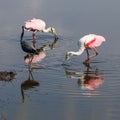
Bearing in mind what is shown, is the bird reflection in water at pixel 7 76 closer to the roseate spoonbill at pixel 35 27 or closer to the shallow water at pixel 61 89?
the shallow water at pixel 61 89

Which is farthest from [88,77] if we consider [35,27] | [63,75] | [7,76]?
[35,27]

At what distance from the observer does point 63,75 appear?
1180 cm

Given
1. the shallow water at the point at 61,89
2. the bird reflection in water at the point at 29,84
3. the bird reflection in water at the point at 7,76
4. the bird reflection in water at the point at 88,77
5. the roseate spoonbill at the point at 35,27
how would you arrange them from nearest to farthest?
the shallow water at the point at 61,89 < the bird reflection in water at the point at 29,84 < the bird reflection in water at the point at 88,77 < the bird reflection in water at the point at 7,76 < the roseate spoonbill at the point at 35,27

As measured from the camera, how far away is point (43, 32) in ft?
64.2

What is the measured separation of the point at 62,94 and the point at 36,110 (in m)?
1.18

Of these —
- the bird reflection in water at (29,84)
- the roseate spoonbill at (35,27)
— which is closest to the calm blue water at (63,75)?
the bird reflection in water at (29,84)

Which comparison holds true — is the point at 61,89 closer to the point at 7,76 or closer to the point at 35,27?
the point at 7,76

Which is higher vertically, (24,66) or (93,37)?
(93,37)

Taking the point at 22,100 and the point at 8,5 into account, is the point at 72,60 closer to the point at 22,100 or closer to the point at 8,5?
the point at 22,100

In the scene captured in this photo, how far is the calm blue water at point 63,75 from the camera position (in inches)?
349

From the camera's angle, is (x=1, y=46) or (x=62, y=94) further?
(x=1, y=46)

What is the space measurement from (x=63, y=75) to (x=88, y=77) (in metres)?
0.60

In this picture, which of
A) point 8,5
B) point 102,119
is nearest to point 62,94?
point 102,119

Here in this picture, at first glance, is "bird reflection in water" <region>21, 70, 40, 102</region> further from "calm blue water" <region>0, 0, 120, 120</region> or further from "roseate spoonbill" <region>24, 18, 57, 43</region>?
"roseate spoonbill" <region>24, 18, 57, 43</region>
